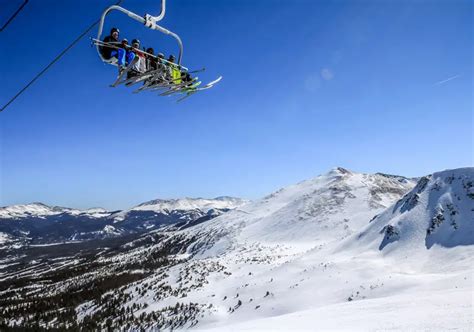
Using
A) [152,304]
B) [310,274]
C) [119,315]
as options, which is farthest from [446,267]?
[119,315]

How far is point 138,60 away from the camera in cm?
1298

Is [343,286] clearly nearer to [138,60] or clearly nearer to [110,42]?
[138,60]

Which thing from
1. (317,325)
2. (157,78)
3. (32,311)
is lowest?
A: (32,311)

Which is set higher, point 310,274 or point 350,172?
point 350,172

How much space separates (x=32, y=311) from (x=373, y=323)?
67.3 m

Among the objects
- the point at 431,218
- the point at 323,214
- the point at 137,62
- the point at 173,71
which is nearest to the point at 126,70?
the point at 137,62

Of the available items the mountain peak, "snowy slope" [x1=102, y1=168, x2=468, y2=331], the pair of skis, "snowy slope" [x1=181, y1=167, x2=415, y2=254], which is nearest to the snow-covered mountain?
"snowy slope" [x1=102, y1=168, x2=468, y2=331]

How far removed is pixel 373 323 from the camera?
15.6 metres

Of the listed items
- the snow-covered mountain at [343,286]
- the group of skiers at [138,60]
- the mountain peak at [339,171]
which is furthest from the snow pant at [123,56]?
the mountain peak at [339,171]

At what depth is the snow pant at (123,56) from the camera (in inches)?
503

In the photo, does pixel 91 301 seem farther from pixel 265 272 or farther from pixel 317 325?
pixel 317 325

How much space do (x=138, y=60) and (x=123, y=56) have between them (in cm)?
57

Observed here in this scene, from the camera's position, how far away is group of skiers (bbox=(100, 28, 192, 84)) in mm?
12617

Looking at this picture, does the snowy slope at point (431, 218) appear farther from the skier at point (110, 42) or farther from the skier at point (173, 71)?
the skier at point (110, 42)
